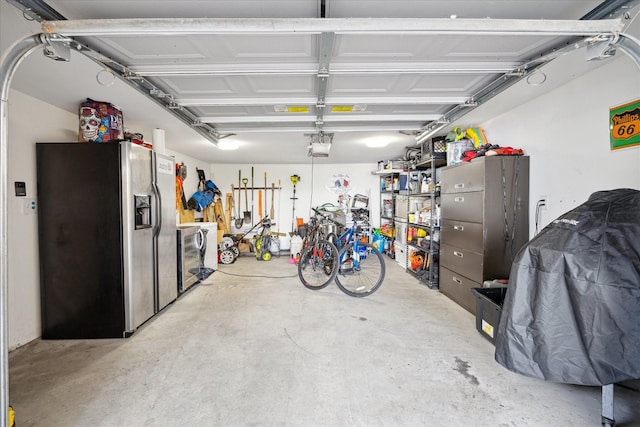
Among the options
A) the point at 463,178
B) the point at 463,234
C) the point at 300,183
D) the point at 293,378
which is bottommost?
the point at 293,378

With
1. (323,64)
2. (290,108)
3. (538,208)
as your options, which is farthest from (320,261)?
(323,64)

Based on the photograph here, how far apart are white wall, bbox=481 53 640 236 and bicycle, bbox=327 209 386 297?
1.84 meters

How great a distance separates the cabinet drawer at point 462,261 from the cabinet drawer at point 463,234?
64 millimetres

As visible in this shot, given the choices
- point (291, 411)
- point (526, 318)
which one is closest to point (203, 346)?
point (291, 411)

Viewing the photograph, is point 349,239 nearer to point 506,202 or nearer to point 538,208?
point 506,202

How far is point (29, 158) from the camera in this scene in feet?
7.71

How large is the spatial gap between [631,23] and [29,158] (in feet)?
14.6

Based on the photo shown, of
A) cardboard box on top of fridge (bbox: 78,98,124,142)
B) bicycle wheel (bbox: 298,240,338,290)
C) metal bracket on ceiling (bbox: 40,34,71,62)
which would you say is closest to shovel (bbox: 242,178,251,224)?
bicycle wheel (bbox: 298,240,338,290)

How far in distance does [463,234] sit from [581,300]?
174 cm

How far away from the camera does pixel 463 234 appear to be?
308 centimetres

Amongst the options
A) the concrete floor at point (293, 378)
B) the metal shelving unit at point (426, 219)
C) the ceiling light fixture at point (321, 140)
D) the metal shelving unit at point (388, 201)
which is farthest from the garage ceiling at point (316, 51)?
the metal shelving unit at point (388, 201)

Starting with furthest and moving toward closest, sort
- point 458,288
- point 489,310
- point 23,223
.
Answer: point 458,288, point 23,223, point 489,310

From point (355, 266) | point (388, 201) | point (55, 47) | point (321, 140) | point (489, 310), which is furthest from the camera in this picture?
point (388, 201)

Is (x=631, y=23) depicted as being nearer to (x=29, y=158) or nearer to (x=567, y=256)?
(x=567, y=256)
